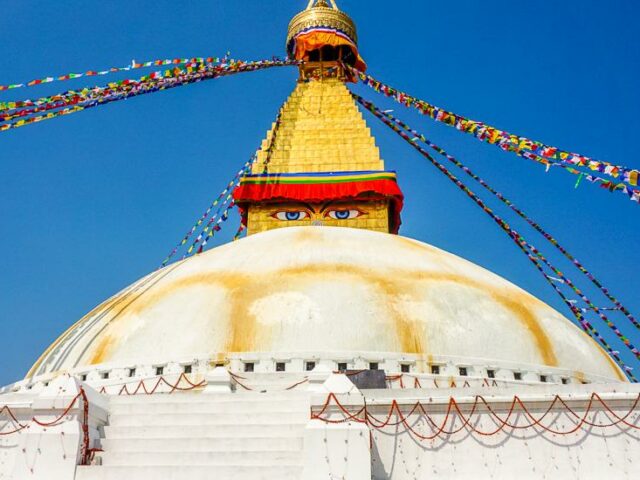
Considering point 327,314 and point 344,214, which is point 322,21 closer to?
point 344,214

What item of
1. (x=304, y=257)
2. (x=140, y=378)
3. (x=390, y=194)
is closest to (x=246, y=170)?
(x=390, y=194)

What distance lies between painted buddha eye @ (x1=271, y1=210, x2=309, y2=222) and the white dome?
4.66m

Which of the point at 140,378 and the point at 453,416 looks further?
the point at 140,378

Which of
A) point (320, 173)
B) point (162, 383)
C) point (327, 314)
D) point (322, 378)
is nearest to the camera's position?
point (322, 378)

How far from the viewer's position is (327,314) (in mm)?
10203

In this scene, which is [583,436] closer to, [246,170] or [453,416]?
[453,416]

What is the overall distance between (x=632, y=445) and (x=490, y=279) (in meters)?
4.92

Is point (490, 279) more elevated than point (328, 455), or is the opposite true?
point (490, 279)

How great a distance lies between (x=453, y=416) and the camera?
26.7ft

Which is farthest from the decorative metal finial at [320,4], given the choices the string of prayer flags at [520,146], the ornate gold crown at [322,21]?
the string of prayer flags at [520,146]

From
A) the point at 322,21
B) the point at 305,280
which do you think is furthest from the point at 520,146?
the point at 322,21

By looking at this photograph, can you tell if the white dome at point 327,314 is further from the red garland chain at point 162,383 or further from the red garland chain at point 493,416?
the red garland chain at point 493,416

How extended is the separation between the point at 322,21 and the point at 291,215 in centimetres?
871

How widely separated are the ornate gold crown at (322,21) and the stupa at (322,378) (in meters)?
11.3
